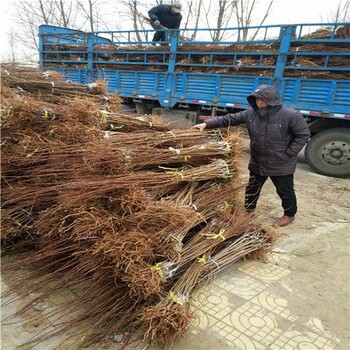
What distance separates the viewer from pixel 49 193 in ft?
8.17

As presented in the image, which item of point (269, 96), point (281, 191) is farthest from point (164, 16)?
point (281, 191)

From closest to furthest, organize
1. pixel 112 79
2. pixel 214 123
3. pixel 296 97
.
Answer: pixel 214 123 < pixel 296 97 < pixel 112 79

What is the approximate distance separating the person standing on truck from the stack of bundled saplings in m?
6.25

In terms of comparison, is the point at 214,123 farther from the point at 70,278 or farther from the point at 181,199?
the point at 70,278

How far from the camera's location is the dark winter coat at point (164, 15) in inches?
343

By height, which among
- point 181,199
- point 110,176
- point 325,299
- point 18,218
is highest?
point 110,176

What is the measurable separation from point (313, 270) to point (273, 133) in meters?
1.48

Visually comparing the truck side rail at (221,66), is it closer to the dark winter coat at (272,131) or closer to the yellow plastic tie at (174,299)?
the dark winter coat at (272,131)

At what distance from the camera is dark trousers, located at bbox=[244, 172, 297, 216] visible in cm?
380

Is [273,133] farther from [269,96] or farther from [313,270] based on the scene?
[313,270]

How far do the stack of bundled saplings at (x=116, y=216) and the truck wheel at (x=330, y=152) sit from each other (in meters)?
3.77

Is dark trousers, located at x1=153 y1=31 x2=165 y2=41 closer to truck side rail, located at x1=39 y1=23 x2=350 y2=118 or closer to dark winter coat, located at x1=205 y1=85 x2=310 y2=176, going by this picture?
truck side rail, located at x1=39 y1=23 x2=350 y2=118

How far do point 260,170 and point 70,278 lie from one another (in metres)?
2.42

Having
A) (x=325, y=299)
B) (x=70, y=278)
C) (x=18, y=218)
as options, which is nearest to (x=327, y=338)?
(x=325, y=299)
